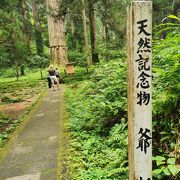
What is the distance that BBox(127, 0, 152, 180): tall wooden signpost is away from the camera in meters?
2.74

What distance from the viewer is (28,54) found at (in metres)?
28.1

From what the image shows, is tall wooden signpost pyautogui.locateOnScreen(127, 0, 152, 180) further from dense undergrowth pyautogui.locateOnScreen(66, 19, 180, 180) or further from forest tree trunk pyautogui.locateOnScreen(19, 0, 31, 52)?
forest tree trunk pyautogui.locateOnScreen(19, 0, 31, 52)

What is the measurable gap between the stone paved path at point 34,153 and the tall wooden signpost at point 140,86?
2.09 metres

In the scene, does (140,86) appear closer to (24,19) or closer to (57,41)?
(57,41)

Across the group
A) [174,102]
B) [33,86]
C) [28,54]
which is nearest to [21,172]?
[174,102]

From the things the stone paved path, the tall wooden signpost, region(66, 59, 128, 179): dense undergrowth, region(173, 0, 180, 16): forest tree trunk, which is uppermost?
region(173, 0, 180, 16): forest tree trunk

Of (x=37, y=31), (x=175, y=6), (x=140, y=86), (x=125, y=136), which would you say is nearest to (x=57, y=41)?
(x=37, y=31)

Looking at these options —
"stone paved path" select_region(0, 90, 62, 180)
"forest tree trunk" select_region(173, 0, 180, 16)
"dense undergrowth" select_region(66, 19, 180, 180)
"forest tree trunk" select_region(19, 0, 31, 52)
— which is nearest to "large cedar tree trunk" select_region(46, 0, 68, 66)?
"forest tree trunk" select_region(19, 0, 31, 52)

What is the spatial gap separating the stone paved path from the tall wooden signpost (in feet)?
6.84

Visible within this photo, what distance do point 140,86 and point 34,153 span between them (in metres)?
3.61

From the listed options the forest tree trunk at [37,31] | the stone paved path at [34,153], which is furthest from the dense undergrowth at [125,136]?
the forest tree trunk at [37,31]

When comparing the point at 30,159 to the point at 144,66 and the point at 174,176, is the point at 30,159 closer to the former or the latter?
the point at 174,176

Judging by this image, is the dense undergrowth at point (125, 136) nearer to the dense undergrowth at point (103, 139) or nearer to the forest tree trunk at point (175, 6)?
the dense undergrowth at point (103, 139)

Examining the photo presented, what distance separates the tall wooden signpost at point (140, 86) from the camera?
2.74 m
